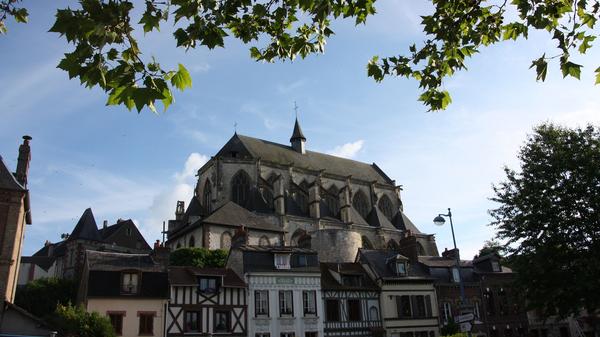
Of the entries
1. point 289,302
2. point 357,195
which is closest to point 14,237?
point 289,302

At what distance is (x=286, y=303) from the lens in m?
24.6

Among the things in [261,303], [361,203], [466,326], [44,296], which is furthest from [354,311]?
[361,203]

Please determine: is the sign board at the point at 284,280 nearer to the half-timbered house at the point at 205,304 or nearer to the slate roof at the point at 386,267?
the half-timbered house at the point at 205,304

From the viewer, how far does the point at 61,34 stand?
436 centimetres

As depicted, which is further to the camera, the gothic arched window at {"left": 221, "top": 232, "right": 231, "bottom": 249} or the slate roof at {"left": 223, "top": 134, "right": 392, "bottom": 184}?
the slate roof at {"left": 223, "top": 134, "right": 392, "bottom": 184}

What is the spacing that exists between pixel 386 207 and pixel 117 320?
129ft

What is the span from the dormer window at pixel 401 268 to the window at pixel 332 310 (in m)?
4.28

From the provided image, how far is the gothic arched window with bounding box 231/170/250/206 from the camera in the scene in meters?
45.3

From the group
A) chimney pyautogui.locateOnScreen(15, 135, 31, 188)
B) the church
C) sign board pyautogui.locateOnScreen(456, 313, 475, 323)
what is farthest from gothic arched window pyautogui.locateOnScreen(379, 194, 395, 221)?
sign board pyautogui.locateOnScreen(456, 313, 475, 323)

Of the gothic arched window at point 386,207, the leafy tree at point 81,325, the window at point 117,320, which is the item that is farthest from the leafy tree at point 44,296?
the gothic arched window at point 386,207

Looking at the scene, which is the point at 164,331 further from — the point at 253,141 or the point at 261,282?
the point at 253,141

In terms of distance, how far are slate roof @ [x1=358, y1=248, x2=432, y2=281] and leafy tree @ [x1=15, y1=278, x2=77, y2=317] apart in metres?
18.1

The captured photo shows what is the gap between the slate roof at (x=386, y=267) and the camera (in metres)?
27.9

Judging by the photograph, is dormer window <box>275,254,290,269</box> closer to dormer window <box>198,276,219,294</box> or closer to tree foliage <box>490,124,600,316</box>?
dormer window <box>198,276,219,294</box>
